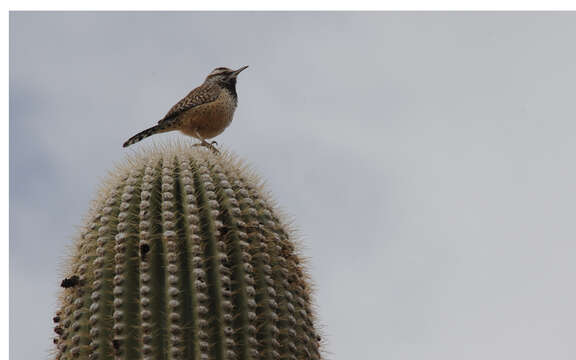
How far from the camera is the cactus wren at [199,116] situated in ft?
20.1

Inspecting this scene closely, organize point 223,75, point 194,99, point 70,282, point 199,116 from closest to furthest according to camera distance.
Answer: point 70,282 → point 199,116 → point 194,99 → point 223,75

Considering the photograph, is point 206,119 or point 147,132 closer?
point 206,119

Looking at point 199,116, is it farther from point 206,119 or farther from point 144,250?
point 144,250

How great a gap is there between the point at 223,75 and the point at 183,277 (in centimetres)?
378

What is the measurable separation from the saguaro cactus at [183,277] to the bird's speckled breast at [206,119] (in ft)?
6.45

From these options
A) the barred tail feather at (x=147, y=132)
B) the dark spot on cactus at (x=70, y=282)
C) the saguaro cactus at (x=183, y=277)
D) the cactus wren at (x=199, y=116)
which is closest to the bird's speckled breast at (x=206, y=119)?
the cactus wren at (x=199, y=116)

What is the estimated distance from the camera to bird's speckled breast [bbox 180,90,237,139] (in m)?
6.13

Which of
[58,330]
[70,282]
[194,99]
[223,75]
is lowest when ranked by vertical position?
[58,330]

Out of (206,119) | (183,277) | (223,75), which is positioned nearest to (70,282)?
(183,277)

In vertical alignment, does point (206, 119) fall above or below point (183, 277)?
above

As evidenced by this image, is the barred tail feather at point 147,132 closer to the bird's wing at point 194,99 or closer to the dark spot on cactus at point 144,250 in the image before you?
the bird's wing at point 194,99

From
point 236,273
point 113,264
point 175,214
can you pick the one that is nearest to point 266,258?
point 236,273

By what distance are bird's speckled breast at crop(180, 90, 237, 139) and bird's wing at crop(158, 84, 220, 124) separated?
0.05m

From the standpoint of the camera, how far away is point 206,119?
615 cm
